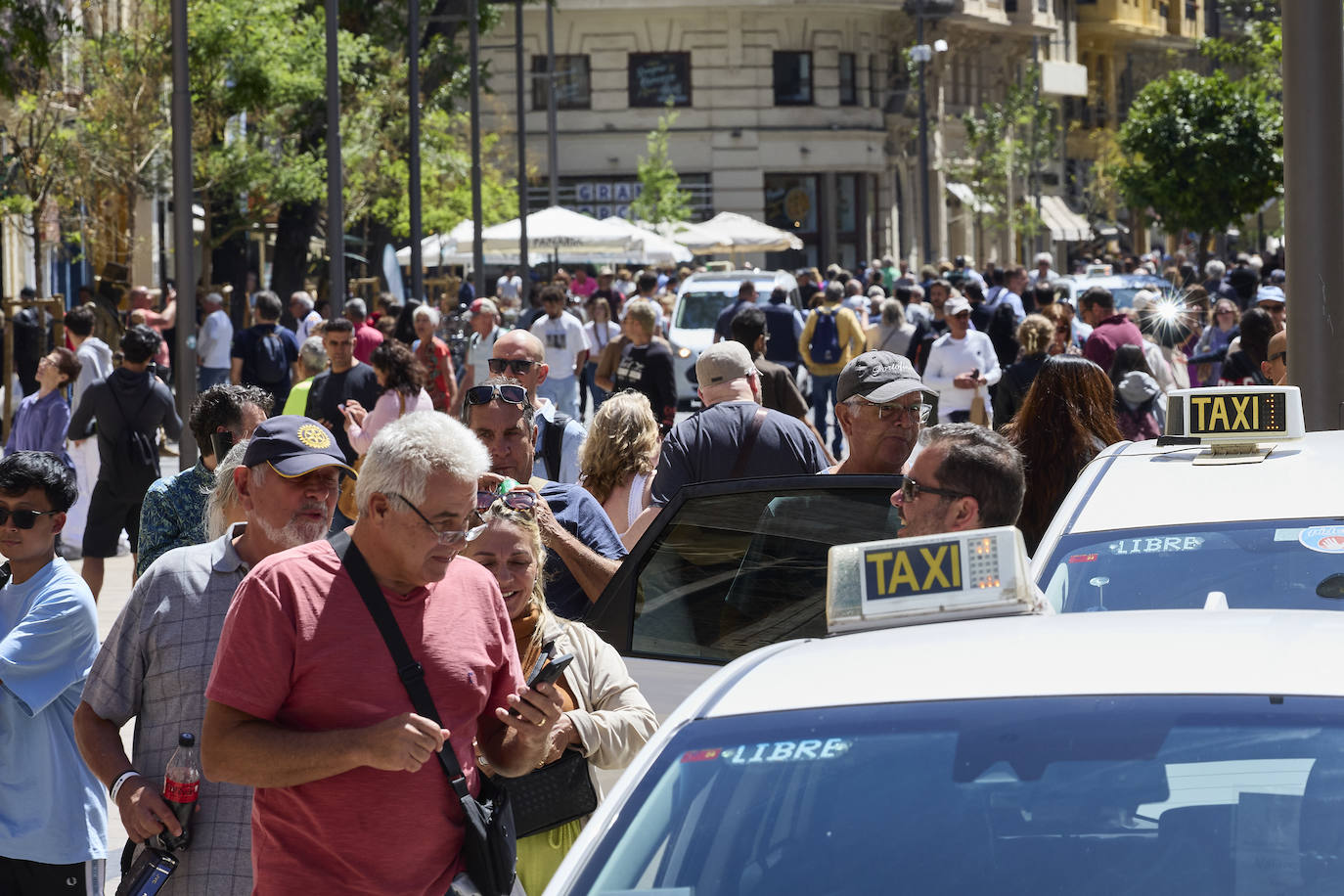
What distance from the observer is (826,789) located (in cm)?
301

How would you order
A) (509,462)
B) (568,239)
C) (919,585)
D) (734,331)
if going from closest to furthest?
1. (919,585)
2. (509,462)
3. (734,331)
4. (568,239)

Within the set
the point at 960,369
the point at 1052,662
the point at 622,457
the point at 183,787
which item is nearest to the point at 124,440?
the point at 622,457

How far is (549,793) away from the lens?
4445 mm

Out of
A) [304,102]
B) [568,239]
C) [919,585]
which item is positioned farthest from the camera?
[568,239]

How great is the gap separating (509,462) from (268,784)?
11.1 feet

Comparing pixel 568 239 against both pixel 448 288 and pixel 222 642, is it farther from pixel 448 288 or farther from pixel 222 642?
pixel 222 642

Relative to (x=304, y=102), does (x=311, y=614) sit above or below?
below

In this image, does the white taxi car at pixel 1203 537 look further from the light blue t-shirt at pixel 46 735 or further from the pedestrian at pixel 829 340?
the pedestrian at pixel 829 340

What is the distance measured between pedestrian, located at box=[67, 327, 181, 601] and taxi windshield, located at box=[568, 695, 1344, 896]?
9.19m

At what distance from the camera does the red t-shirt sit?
3.76 meters

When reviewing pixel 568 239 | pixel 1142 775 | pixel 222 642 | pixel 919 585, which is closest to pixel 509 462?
pixel 222 642

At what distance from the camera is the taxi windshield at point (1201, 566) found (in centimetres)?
507

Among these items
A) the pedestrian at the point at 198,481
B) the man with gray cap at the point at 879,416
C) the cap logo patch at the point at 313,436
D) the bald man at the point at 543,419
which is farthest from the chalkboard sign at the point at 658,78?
the cap logo patch at the point at 313,436

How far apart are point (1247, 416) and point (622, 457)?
285cm
